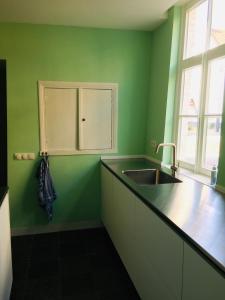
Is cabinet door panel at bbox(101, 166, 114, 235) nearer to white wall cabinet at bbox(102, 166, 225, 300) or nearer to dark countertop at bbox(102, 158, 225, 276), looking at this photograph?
white wall cabinet at bbox(102, 166, 225, 300)

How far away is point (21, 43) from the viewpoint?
8.79 ft

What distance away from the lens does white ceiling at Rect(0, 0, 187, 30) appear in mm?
2223

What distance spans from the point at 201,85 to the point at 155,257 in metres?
1.57

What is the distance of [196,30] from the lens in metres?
2.38

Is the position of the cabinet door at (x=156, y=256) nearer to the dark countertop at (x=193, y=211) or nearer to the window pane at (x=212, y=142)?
the dark countertop at (x=193, y=211)

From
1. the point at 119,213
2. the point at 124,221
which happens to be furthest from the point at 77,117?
the point at 124,221

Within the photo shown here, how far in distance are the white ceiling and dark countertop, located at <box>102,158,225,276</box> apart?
1608 millimetres

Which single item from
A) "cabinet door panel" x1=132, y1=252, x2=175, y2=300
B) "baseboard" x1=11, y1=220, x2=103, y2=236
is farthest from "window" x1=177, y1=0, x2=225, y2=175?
"baseboard" x1=11, y1=220, x2=103, y2=236

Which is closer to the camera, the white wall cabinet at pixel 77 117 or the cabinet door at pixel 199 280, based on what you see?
the cabinet door at pixel 199 280

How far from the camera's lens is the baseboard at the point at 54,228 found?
296 centimetres

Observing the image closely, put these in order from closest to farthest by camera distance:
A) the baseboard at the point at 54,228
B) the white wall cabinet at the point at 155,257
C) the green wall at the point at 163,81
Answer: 1. the white wall cabinet at the point at 155,257
2. the green wall at the point at 163,81
3. the baseboard at the point at 54,228

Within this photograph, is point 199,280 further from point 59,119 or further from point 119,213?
point 59,119

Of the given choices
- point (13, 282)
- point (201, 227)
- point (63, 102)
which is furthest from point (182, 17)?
point (13, 282)

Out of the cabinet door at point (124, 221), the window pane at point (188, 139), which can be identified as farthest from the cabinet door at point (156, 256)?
the window pane at point (188, 139)
